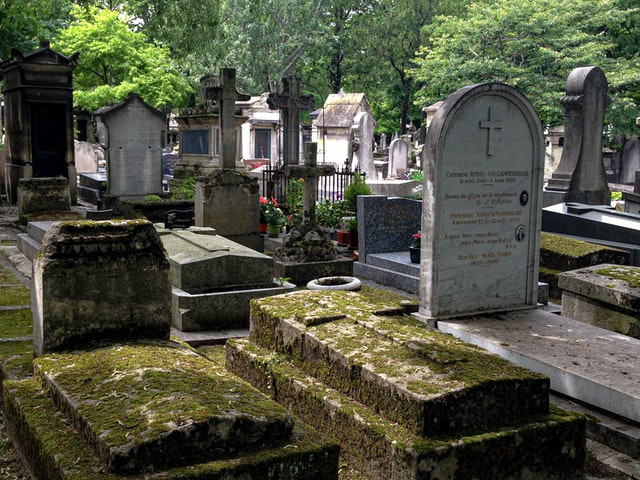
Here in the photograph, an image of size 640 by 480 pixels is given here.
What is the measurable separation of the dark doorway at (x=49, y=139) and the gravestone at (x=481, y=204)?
12707 millimetres

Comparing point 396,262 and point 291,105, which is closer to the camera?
point 396,262

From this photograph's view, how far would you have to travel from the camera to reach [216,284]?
A: 753 centimetres

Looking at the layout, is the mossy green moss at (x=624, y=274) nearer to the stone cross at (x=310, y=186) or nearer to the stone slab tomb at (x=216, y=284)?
the stone slab tomb at (x=216, y=284)

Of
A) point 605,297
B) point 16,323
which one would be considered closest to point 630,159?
point 605,297

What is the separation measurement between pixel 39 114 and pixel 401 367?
48.2 ft

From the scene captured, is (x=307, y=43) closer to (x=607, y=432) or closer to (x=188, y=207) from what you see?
(x=188, y=207)

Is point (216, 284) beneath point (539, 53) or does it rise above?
beneath

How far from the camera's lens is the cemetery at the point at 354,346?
10.4ft

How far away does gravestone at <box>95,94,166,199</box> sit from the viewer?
14.9 m

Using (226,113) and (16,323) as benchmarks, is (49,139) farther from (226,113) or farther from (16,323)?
(16,323)

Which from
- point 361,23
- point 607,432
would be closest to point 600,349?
point 607,432

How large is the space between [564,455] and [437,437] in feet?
2.74

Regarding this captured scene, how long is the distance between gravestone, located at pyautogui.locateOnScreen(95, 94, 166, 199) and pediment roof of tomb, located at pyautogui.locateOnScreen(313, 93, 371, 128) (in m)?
13.6

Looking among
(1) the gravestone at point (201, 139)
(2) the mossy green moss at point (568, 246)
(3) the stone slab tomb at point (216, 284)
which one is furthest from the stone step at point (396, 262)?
(1) the gravestone at point (201, 139)
